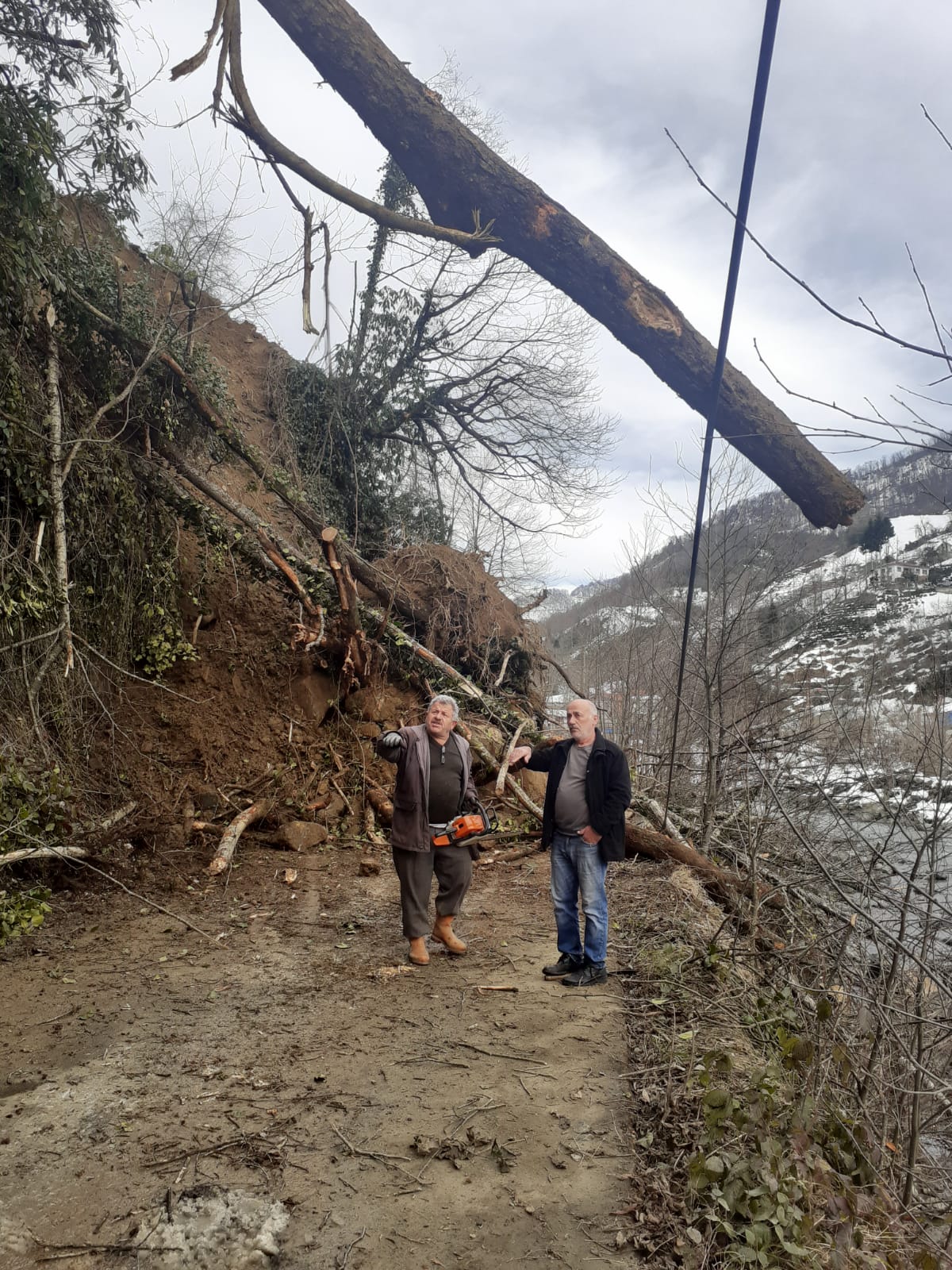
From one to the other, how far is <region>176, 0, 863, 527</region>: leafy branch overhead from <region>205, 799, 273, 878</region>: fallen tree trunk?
610cm

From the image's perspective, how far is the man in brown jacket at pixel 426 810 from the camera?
18.4ft

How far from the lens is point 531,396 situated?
61.8 ft

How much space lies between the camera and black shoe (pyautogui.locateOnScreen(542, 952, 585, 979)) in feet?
17.9

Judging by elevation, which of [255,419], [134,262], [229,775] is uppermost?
[134,262]

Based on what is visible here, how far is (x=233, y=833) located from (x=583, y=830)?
413 centimetres

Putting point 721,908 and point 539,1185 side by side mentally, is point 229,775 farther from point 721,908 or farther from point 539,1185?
point 539,1185

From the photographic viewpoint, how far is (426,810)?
565 cm

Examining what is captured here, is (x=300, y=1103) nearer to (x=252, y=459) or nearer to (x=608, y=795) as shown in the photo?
(x=608, y=795)

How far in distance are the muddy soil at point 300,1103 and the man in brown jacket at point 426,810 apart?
0.43 m

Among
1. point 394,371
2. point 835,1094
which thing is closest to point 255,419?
point 394,371

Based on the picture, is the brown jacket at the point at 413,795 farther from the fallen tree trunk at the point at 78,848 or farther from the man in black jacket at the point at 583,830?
the fallen tree trunk at the point at 78,848

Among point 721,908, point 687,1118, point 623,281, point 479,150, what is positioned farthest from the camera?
point 721,908

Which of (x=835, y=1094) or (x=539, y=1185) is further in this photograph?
(x=835, y=1094)

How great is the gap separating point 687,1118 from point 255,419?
665 inches
